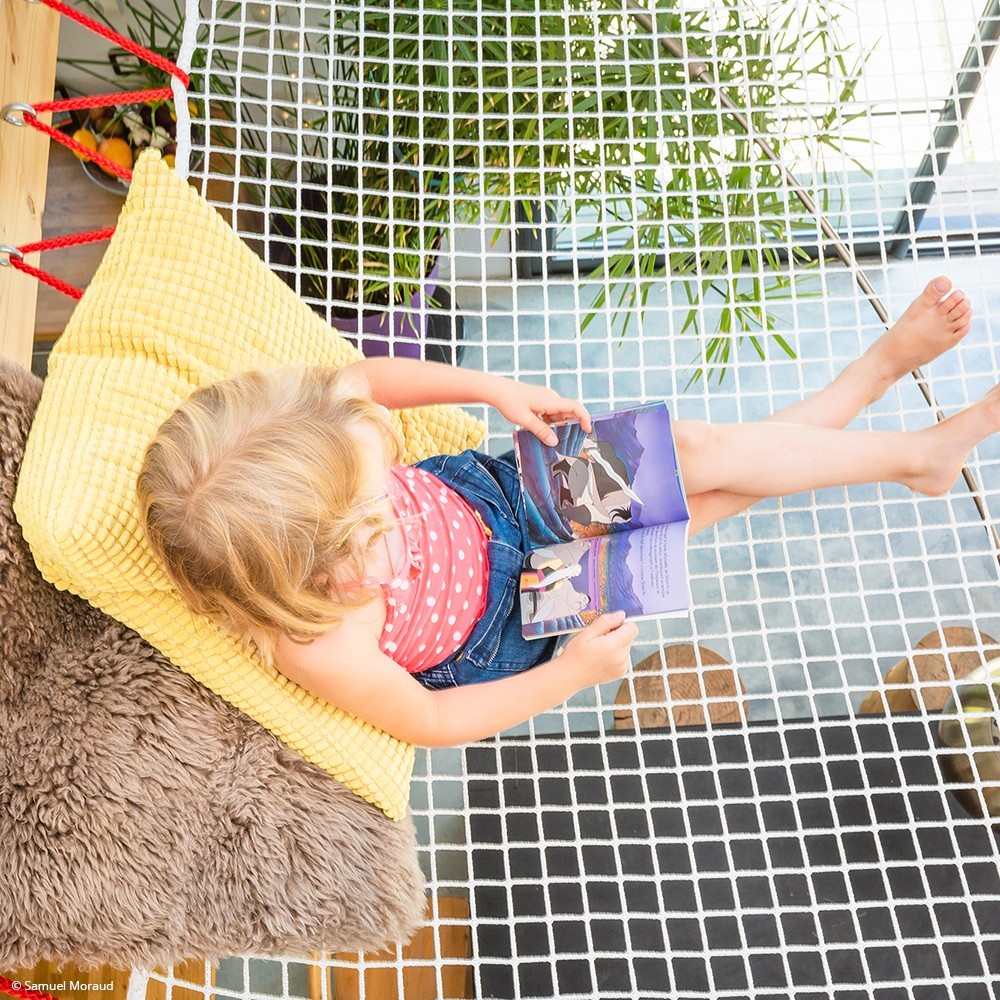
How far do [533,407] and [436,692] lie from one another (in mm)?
305

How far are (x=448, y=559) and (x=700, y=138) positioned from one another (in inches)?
25.9

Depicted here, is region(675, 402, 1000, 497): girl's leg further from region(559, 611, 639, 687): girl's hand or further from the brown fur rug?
the brown fur rug

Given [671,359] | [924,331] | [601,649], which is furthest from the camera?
[671,359]

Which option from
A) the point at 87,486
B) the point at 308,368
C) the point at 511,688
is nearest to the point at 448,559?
the point at 511,688

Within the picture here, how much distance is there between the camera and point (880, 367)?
1.17 m

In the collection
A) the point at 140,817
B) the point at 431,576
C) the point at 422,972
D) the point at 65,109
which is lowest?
the point at 422,972

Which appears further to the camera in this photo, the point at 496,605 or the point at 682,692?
the point at 682,692

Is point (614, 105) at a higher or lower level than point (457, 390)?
higher

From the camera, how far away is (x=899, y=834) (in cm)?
141

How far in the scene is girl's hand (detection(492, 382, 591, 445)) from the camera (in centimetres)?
98

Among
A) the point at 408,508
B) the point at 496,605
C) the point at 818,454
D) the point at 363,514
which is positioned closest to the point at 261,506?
the point at 363,514

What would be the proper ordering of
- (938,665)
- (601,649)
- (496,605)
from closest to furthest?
1. (601,649)
2. (496,605)
3. (938,665)

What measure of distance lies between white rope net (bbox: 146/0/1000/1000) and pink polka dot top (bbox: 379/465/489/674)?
15 cm

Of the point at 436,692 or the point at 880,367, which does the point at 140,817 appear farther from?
the point at 880,367
